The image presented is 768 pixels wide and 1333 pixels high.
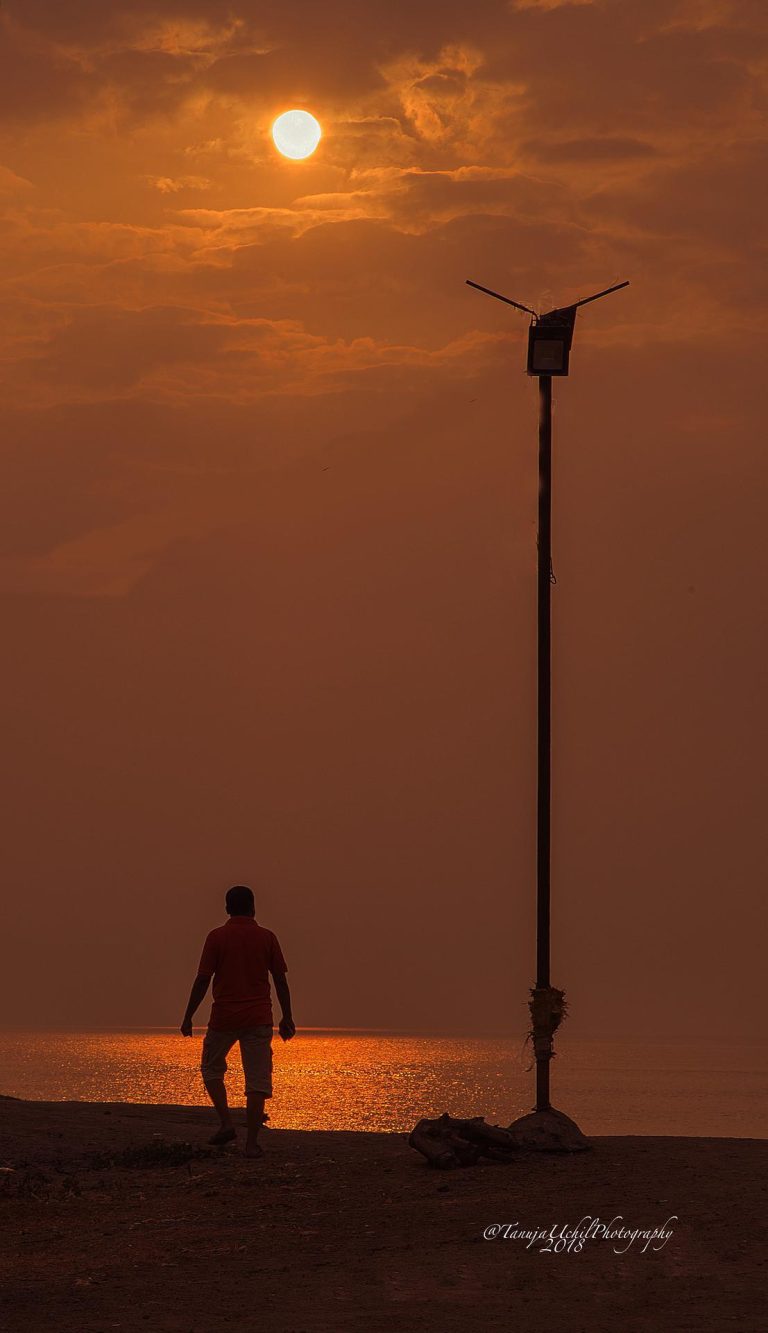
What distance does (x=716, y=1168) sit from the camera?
36.7ft

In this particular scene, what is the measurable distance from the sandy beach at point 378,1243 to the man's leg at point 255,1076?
21cm

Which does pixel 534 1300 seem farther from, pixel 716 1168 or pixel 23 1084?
pixel 23 1084

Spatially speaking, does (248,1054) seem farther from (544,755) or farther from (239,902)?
(544,755)

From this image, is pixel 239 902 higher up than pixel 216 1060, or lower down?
higher up

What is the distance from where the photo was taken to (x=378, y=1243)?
9.70 meters

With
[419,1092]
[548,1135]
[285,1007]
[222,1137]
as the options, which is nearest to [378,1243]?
[548,1135]

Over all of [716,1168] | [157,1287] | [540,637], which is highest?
[540,637]

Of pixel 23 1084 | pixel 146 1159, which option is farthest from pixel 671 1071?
pixel 146 1159

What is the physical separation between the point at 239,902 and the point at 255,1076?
143cm

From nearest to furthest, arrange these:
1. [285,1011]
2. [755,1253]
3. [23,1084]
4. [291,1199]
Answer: [755,1253] < [291,1199] < [285,1011] < [23,1084]

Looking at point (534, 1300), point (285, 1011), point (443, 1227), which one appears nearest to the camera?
point (534, 1300)

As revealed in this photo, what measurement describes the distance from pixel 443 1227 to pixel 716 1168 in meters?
2.32

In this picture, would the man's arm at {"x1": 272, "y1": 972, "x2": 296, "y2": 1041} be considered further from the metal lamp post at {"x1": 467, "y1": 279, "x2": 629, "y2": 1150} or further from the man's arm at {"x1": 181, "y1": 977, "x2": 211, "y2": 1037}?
the metal lamp post at {"x1": 467, "y1": 279, "x2": 629, "y2": 1150}

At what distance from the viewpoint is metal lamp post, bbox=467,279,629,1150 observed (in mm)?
12336
